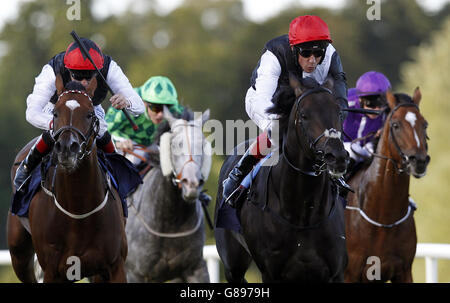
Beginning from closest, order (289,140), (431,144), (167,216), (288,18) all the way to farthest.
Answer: (289,140)
(167,216)
(431,144)
(288,18)

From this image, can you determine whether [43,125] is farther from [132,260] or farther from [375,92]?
[375,92]

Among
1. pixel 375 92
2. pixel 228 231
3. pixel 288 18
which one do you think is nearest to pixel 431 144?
pixel 288 18

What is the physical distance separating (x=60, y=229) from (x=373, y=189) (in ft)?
9.81

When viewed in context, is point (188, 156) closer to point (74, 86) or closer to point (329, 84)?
point (74, 86)

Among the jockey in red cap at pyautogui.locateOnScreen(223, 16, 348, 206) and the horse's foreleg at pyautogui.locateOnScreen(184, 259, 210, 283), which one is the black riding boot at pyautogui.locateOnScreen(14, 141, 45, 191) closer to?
the jockey in red cap at pyautogui.locateOnScreen(223, 16, 348, 206)

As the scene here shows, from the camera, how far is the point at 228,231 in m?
8.16

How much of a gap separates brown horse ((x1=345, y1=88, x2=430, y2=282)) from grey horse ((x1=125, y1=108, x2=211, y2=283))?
5.28ft

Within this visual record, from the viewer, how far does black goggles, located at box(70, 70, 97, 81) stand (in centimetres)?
768

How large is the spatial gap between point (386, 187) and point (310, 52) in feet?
6.53

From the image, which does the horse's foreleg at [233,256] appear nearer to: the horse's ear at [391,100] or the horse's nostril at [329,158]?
the horse's ear at [391,100]

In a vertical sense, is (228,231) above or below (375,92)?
below

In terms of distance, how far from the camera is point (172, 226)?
953 cm

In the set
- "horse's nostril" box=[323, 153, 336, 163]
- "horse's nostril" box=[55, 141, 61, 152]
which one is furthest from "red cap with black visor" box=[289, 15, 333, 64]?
"horse's nostril" box=[55, 141, 61, 152]
